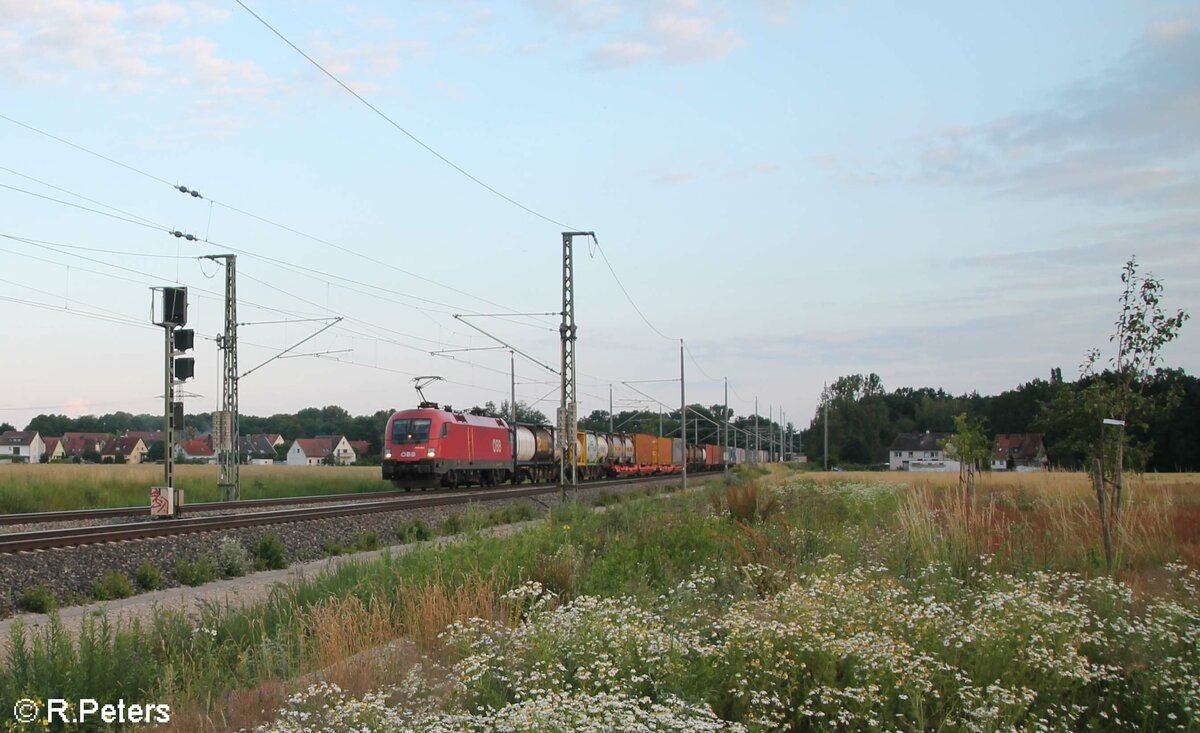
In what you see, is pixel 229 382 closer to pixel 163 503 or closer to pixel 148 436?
pixel 163 503

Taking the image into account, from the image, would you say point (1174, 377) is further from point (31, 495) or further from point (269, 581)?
point (31, 495)

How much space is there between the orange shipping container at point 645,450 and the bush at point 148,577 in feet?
176

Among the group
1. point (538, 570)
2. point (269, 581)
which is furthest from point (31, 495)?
point (538, 570)

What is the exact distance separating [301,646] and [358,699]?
134cm

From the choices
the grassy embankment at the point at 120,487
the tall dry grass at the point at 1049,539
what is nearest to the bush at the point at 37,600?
the tall dry grass at the point at 1049,539

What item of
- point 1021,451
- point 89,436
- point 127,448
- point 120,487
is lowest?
point 1021,451

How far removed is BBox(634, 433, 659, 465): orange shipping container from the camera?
68062mm

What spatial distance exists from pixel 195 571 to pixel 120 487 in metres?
21.4

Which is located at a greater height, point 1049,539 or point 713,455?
point 1049,539

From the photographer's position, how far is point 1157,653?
7.08m

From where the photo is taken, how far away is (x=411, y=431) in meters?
38.6

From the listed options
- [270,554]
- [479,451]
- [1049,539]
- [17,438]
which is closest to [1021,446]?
[479,451]

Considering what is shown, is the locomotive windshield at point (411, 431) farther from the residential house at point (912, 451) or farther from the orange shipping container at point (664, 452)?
the residential house at point (912, 451)

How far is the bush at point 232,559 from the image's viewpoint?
15289mm
